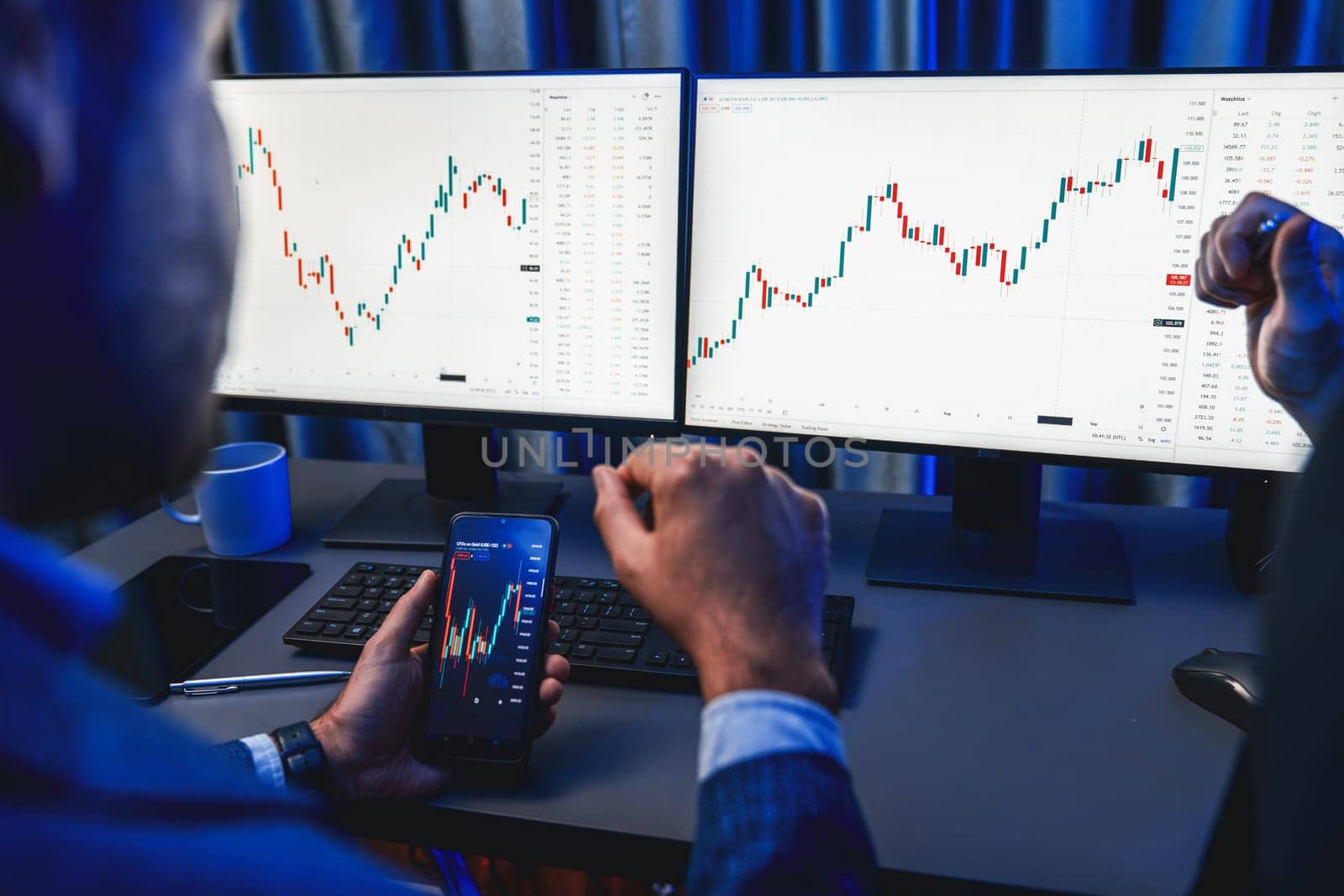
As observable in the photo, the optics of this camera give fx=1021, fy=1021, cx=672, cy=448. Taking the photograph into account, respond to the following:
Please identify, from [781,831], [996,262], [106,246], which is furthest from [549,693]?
[996,262]

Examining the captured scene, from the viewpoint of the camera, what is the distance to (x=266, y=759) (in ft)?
2.29

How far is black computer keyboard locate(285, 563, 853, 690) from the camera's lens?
2.60 feet

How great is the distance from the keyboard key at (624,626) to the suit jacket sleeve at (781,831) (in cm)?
33

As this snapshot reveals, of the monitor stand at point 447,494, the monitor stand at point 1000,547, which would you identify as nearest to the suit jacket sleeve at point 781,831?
the monitor stand at point 1000,547

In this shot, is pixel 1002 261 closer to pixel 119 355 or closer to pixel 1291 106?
pixel 1291 106

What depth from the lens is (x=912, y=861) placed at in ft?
1.98

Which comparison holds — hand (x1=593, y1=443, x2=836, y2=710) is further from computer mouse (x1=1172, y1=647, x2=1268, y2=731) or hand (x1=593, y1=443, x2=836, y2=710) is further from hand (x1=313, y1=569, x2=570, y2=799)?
computer mouse (x1=1172, y1=647, x2=1268, y2=731)

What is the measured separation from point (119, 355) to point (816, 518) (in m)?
0.37

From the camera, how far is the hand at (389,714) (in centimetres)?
69

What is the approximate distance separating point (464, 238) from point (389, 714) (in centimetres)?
51

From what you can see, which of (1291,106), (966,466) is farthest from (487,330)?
(1291,106)

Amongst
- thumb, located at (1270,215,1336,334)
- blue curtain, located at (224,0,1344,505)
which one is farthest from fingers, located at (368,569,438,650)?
blue curtain, located at (224,0,1344,505)

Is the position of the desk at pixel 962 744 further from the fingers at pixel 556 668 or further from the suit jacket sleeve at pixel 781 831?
the suit jacket sleeve at pixel 781 831

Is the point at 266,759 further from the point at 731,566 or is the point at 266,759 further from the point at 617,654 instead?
the point at 731,566
